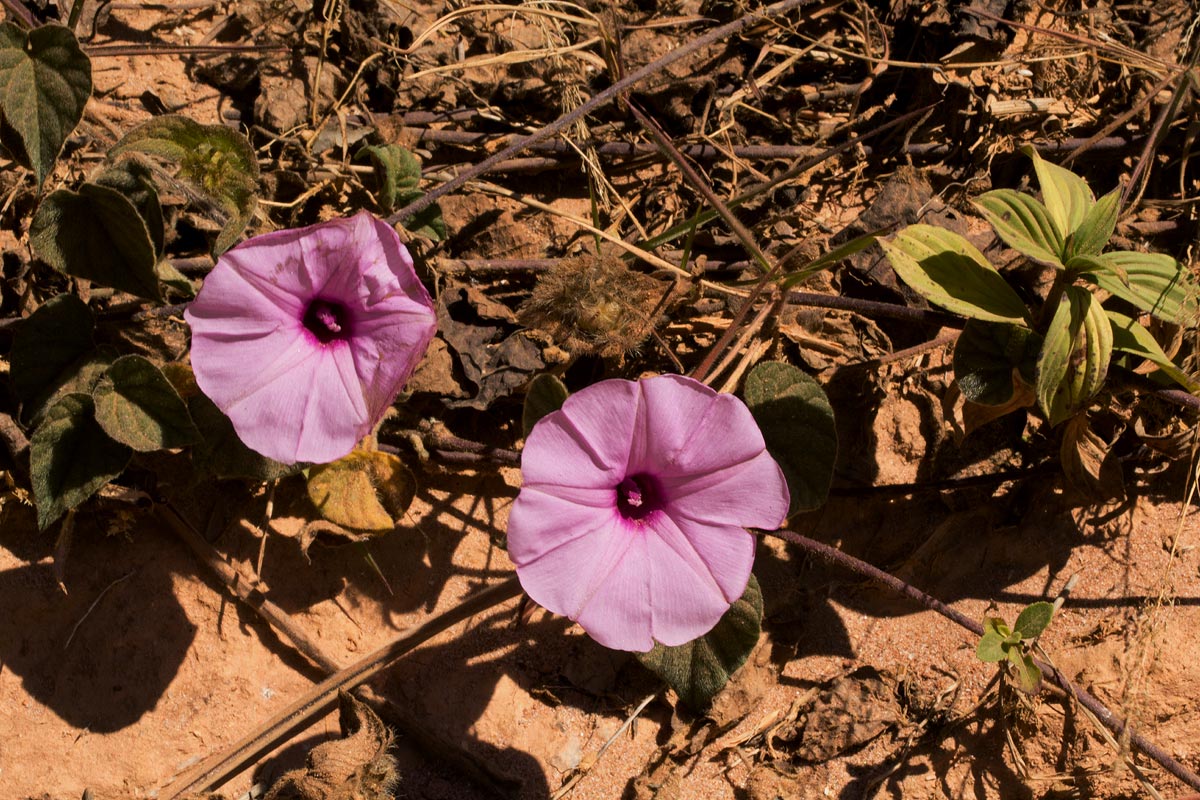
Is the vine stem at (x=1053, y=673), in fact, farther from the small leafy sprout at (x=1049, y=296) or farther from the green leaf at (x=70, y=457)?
the green leaf at (x=70, y=457)

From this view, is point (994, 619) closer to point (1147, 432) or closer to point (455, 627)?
point (1147, 432)

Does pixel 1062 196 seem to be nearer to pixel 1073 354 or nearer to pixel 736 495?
pixel 1073 354

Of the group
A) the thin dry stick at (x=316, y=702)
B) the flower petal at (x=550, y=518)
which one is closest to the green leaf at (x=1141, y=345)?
the flower petal at (x=550, y=518)

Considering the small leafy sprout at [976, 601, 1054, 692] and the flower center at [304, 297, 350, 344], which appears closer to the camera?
the flower center at [304, 297, 350, 344]

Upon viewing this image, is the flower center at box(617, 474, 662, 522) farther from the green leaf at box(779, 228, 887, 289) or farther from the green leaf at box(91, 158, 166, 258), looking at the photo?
the green leaf at box(91, 158, 166, 258)

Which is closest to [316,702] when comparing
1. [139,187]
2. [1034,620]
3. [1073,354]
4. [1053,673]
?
[139,187]

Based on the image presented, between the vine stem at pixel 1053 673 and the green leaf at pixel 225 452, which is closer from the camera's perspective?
the green leaf at pixel 225 452

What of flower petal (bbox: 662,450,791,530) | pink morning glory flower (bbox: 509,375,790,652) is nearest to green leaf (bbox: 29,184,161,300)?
pink morning glory flower (bbox: 509,375,790,652)
